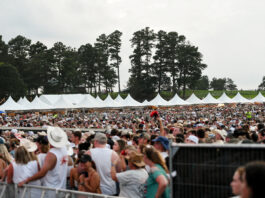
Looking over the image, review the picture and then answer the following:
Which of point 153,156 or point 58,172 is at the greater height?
point 153,156

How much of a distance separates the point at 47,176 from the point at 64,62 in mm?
99286

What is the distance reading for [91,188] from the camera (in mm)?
5422

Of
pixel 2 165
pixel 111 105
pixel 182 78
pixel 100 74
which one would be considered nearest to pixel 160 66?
pixel 182 78

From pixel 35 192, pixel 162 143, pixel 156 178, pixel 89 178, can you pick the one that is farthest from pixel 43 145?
pixel 156 178

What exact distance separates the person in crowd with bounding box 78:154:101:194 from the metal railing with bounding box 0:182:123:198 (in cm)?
36

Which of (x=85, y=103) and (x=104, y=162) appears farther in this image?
(x=85, y=103)

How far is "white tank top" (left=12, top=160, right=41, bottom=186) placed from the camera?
18.6ft

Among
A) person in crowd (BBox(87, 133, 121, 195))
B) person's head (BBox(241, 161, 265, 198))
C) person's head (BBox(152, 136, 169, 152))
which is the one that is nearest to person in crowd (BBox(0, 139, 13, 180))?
person in crowd (BBox(87, 133, 121, 195))

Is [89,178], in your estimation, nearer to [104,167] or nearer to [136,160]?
[104,167]

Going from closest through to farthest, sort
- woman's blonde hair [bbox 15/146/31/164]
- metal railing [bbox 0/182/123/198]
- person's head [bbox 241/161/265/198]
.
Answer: person's head [bbox 241/161/265/198] → metal railing [bbox 0/182/123/198] → woman's blonde hair [bbox 15/146/31/164]

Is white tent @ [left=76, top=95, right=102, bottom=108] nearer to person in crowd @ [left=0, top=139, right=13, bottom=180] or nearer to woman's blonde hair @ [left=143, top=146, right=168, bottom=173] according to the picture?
person in crowd @ [left=0, top=139, right=13, bottom=180]

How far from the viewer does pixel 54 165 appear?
5551 millimetres

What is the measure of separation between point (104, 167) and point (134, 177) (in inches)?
24.9

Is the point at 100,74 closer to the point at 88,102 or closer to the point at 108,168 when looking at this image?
the point at 88,102
